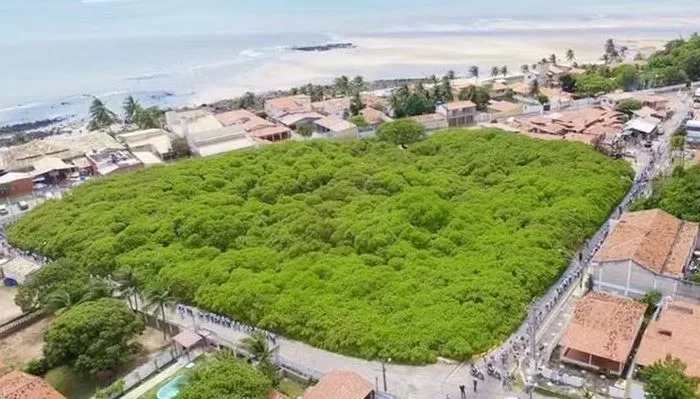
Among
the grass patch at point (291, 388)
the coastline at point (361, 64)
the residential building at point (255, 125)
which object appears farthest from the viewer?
the coastline at point (361, 64)

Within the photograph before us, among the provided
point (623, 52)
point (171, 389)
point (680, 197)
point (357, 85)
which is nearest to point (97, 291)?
point (171, 389)

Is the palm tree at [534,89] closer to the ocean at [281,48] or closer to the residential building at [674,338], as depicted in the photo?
the ocean at [281,48]

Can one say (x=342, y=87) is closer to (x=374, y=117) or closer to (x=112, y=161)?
(x=374, y=117)

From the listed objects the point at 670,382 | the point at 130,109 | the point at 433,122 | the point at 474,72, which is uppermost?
the point at 474,72

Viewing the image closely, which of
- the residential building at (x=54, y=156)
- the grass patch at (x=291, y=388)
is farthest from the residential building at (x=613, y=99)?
the residential building at (x=54, y=156)

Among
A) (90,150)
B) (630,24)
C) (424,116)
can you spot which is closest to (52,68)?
(90,150)

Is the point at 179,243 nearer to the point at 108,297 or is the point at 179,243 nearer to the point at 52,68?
the point at 108,297

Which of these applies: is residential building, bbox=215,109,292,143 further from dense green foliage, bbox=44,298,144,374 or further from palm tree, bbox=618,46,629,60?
palm tree, bbox=618,46,629,60
